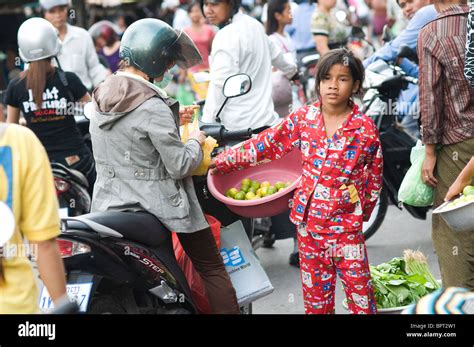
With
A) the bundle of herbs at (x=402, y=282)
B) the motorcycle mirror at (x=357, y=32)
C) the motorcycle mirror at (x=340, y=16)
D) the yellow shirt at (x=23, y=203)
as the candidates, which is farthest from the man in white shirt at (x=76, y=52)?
the yellow shirt at (x=23, y=203)

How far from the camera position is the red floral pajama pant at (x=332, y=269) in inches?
172

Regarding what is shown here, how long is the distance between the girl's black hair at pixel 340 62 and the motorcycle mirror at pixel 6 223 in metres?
2.04

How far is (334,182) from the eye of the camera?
14.2 ft

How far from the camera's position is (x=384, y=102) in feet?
23.3

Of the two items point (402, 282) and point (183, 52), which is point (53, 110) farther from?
point (402, 282)

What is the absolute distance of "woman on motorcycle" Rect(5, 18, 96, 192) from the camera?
639cm

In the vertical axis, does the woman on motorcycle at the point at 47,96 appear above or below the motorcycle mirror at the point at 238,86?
below

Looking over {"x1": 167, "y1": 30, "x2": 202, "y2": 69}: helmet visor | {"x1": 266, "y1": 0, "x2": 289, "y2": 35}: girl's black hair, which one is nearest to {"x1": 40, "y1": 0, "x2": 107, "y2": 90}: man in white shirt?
{"x1": 266, "y1": 0, "x2": 289, "y2": 35}: girl's black hair

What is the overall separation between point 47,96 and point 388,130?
8.74 feet

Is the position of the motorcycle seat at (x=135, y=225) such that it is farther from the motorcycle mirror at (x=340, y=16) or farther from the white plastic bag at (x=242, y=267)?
the motorcycle mirror at (x=340, y=16)

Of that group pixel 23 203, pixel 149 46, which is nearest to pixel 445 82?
pixel 149 46

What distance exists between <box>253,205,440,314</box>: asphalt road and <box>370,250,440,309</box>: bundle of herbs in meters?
0.64
